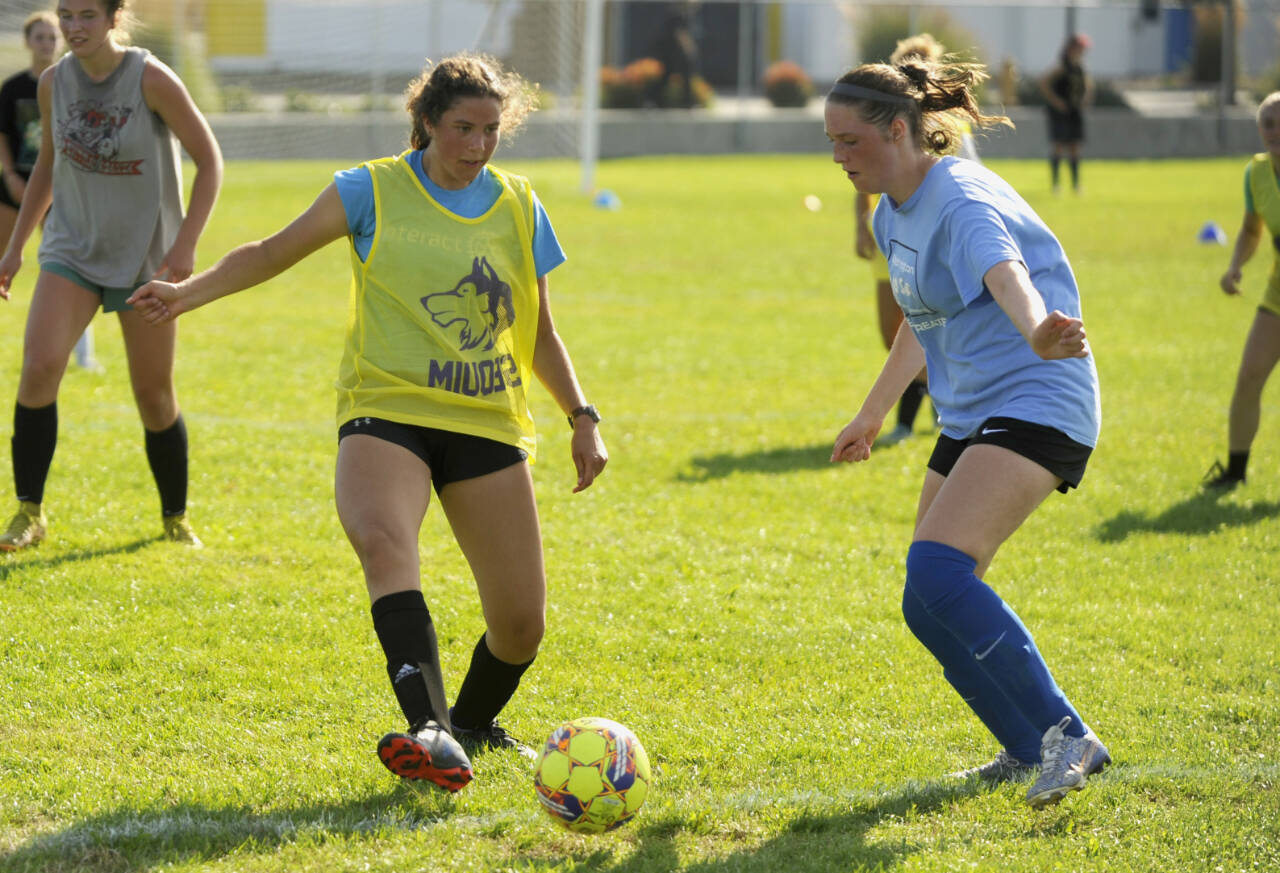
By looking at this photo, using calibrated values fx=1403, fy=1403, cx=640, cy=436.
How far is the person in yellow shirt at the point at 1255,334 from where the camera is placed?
7.46 metres

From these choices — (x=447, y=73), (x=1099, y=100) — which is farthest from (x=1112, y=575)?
(x=1099, y=100)

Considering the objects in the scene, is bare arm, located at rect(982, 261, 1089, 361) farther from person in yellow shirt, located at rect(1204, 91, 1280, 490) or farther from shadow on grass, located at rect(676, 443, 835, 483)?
person in yellow shirt, located at rect(1204, 91, 1280, 490)

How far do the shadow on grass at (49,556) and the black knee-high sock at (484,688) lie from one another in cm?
244

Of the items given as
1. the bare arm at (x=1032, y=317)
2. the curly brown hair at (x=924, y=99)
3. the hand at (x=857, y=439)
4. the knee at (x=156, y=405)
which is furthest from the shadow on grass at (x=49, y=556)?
the bare arm at (x=1032, y=317)

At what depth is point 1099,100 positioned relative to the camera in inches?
1426

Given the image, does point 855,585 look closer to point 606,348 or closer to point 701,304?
point 606,348

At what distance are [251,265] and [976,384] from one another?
2.01 m

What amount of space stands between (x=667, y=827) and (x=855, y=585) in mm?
2432

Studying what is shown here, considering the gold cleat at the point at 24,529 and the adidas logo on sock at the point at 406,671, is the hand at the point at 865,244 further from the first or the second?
the adidas logo on sock at the point at 406,671

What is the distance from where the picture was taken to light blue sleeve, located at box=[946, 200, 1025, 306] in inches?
141

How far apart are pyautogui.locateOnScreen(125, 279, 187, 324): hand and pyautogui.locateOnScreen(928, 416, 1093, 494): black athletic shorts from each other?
2199mm

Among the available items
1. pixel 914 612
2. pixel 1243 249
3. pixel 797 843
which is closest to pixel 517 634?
pixel 797 843

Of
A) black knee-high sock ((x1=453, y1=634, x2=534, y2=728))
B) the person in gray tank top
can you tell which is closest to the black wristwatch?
black knee-high sock ((x1=453, y1=634, x2=534, y2=728))

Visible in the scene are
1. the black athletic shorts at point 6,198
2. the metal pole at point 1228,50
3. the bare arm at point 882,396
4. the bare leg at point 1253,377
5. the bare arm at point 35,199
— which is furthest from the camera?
the metal pole at point 1228,50
